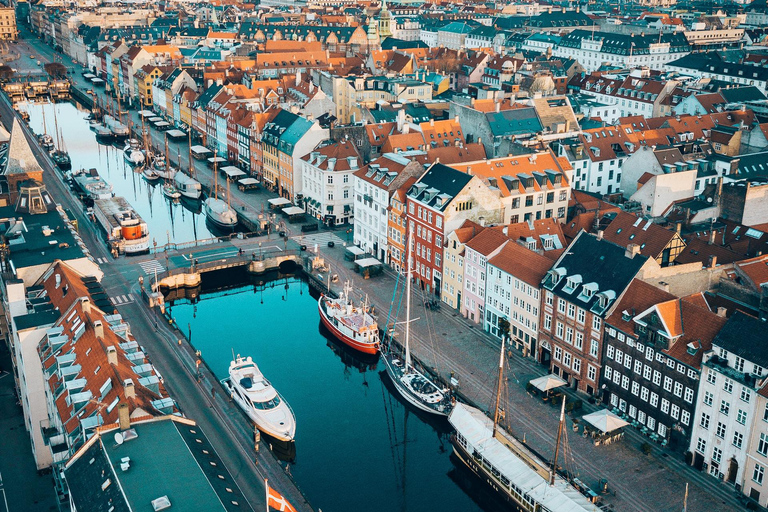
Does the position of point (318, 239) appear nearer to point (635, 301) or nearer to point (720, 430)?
point (635, 301)

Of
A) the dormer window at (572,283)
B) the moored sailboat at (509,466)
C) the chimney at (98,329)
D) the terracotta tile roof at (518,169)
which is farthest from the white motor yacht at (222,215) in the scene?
the moored sailboat at (509,466)

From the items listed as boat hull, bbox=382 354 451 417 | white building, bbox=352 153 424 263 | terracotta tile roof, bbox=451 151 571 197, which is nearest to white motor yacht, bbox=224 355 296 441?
boat hull, bbox=382 354 451 417

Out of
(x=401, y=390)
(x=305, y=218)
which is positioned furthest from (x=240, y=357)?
(x=305, y=218)

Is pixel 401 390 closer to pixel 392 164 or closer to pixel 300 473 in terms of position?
pixel 300 473

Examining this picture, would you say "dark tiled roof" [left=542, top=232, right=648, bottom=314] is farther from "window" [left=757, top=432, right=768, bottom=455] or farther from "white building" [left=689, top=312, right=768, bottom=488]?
"window" [left=757, top=432, right=768, bottom=455]

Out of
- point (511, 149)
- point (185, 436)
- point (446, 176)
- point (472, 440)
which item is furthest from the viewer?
point (511, 149)

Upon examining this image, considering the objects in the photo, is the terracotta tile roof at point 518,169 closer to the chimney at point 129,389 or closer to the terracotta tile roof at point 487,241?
the terracotta tile roof at point 487,241
